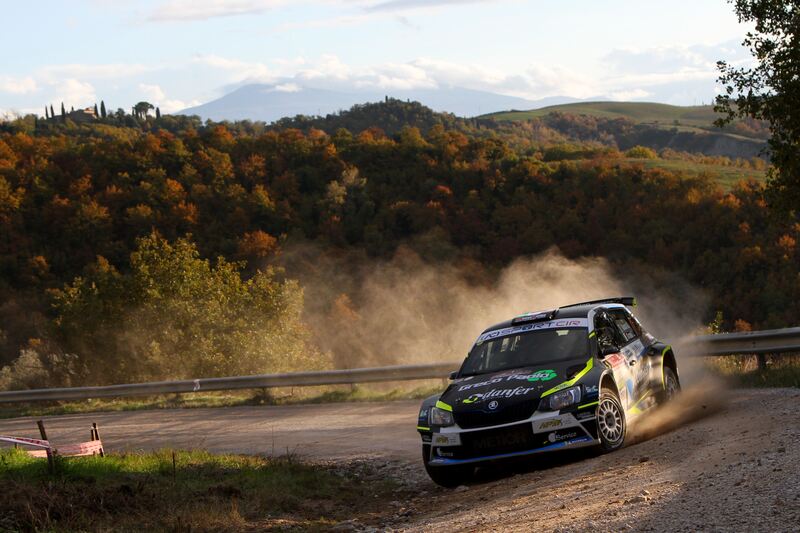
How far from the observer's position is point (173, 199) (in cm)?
8750

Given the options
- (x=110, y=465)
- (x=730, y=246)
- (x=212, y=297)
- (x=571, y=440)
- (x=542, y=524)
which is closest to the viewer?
(x=542, y=524)

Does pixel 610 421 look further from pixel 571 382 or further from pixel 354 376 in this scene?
pixel 354 376

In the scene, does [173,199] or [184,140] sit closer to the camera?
[173,199]

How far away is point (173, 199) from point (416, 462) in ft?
256

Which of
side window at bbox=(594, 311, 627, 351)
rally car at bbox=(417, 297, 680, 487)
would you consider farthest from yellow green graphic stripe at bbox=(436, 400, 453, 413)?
side window at bbox=(594, 311, 627, 351)

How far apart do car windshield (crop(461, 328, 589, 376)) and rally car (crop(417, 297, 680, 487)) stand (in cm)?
1

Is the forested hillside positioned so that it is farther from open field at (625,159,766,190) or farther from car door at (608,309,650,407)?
car door at (608,309,650,407)

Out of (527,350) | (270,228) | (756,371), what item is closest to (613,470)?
(527,350)

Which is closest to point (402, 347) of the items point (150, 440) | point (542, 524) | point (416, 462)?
point (150, 440)

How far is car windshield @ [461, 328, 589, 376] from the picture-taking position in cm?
1130

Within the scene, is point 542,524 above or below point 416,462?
above

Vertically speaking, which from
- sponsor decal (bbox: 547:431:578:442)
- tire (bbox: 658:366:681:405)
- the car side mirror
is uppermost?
the car side mirror

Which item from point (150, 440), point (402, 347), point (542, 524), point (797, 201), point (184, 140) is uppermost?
point (184, 140)

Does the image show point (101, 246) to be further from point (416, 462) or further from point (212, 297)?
point (416, 462)
